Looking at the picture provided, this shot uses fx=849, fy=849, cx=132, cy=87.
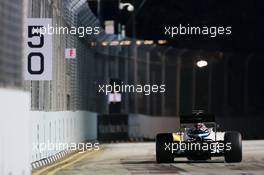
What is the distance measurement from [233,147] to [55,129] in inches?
195

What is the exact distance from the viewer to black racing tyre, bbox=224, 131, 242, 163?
18859 millimetres

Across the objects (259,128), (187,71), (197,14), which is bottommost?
(259,128)

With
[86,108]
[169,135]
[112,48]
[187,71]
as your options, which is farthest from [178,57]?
[169,135]

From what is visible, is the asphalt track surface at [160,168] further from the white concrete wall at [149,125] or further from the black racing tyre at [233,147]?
the white concrete wall at [149,125]

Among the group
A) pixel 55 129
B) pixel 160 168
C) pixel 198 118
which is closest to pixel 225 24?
pixel 55 129

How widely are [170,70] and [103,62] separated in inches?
146

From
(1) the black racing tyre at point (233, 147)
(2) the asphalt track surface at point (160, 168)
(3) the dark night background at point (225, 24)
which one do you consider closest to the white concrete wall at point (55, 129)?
(2) the asphalt track surface at point (160, 168)

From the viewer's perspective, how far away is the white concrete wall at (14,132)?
1009 centimetres

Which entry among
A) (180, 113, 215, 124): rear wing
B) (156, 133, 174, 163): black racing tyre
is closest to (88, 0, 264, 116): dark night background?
(156, 133, 174, 163): black racing tyre

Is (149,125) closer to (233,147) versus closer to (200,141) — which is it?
(233,147)

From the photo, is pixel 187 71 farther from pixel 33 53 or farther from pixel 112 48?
pixel 33 53

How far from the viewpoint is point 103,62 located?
119ft

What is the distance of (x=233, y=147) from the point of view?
63.1ft

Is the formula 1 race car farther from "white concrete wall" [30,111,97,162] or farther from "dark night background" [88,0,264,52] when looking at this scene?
"dark night background" [88,0,264,52]
